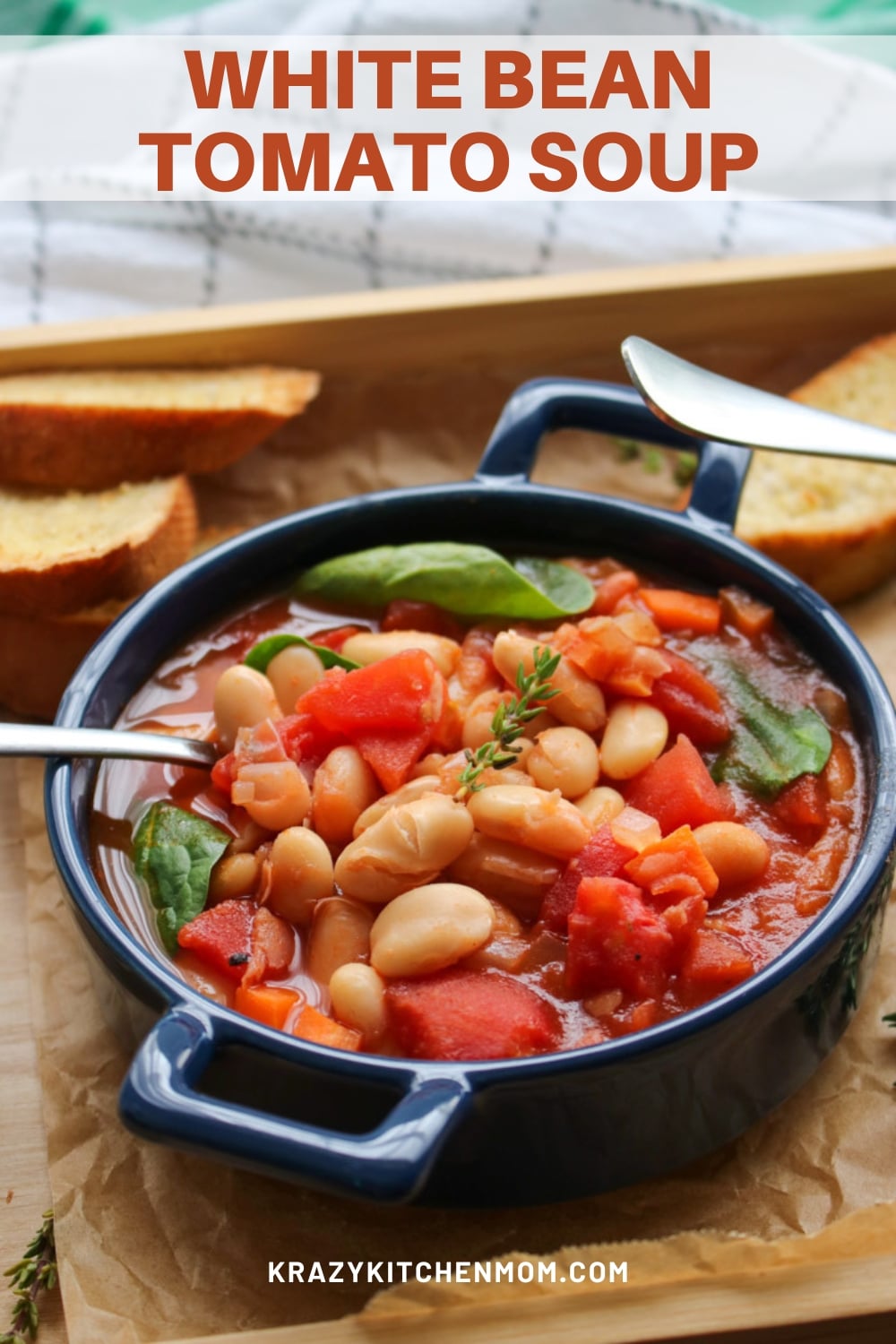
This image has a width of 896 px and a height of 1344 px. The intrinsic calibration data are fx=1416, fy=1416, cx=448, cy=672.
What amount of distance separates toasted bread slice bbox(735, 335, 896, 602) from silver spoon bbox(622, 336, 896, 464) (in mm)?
403

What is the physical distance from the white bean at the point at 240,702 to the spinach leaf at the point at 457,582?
1.03ft

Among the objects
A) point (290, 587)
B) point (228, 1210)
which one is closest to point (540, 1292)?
point (228, 1210)

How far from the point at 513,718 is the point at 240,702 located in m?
0.40

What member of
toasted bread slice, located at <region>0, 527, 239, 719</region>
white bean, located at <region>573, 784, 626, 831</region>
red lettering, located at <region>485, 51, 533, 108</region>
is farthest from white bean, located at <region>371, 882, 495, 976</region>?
red lettering, located at <region>485, 51, 533, 108</region>

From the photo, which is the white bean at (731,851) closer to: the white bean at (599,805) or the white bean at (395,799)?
the white bean at (599,805)

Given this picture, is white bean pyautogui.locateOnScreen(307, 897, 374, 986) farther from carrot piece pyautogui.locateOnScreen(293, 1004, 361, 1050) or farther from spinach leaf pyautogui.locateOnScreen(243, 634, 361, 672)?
spinach leaf pyautogui.locateOnScreen(243, 634, 361, 672)

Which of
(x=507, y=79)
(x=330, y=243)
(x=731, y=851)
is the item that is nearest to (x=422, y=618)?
(x=731, y=851)

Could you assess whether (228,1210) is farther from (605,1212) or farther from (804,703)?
(804,703)

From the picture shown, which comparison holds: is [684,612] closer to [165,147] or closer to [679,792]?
[679,792]

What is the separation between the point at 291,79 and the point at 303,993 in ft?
8.19

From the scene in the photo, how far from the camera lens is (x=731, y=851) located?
1.83 metres

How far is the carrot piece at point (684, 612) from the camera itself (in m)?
2.21

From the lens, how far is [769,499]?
279 centimetres

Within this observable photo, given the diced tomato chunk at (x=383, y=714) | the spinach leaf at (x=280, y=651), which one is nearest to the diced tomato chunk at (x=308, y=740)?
the diced tomato chunk at (x=383, y=714)
